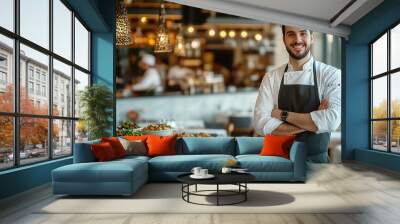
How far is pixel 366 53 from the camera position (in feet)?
32.2

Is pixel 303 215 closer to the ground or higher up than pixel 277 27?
closer to the ground

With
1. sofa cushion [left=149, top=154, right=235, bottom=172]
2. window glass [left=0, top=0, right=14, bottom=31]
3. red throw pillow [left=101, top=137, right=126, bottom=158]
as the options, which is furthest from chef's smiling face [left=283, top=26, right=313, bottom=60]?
window glass [left=0, top=0, right=14, bottom=31]

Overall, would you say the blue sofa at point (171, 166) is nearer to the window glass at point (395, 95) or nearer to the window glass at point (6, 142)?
the window glass at point (6, 142)

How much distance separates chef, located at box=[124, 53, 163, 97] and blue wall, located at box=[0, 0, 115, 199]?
0.76 metres

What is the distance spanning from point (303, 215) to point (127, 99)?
21.4 feet

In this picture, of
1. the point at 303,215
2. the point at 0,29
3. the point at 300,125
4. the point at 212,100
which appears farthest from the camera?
the point at 212,100

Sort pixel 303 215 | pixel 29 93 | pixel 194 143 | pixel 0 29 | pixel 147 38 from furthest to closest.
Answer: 1. pixel 147 38
2. pixel 194 143
3. pixel 29 93
4. pixel 0 29
5. pixel 303 215

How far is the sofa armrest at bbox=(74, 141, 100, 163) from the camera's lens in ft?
19.0

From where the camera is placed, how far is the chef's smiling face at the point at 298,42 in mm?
8688

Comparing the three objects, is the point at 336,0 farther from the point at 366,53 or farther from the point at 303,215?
the point at 303,215

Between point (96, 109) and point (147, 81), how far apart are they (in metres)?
2.27

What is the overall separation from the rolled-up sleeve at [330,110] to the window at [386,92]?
0.95 m

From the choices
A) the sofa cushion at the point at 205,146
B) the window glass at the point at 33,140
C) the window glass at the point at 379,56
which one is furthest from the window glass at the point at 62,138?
the window glass at the point at 379,56

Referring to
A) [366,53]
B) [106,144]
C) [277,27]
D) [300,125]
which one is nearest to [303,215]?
[106,144]
